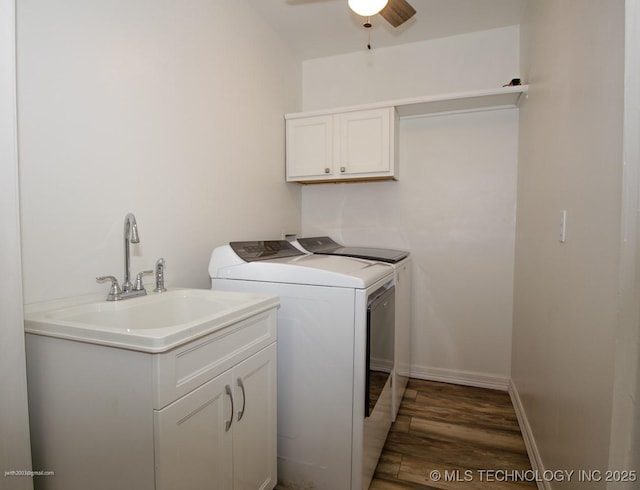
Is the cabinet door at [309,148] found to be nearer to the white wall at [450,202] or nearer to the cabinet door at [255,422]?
the white wall at [450,202]

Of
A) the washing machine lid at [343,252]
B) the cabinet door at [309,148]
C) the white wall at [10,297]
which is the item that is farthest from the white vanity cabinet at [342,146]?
the white wall at [10,297]

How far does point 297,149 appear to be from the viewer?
2.73 meters

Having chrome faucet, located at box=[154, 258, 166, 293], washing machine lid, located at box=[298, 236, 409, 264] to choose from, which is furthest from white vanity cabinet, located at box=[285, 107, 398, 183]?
chrome faucet, located at box=[154, 258, 166, 293]

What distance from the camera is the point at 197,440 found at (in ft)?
3.26

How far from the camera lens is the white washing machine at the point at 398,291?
2.14m

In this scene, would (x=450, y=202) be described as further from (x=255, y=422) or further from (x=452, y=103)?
(x=255, y=422)

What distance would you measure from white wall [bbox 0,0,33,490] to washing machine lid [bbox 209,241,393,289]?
841 millimetres

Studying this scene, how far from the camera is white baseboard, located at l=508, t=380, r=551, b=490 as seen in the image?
→ 5.14 feet

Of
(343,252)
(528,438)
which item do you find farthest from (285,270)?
(528,438)

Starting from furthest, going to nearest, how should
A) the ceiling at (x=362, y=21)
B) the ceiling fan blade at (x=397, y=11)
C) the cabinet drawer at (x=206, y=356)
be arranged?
the ceiling at (x=362, y=21) → the ceiling fan blade at (x=397, y=11) → the cabinet drawer at (x=206, y=356)

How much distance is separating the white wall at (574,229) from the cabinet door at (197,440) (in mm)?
1079

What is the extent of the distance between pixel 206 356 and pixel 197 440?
0.78 ft

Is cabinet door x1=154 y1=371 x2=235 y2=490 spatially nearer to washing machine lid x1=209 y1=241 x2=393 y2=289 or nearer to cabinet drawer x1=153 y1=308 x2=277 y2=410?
cabinet drawer x1=153 y1=308 x2=277 y2=410

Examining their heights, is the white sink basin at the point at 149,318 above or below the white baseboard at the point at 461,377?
above
